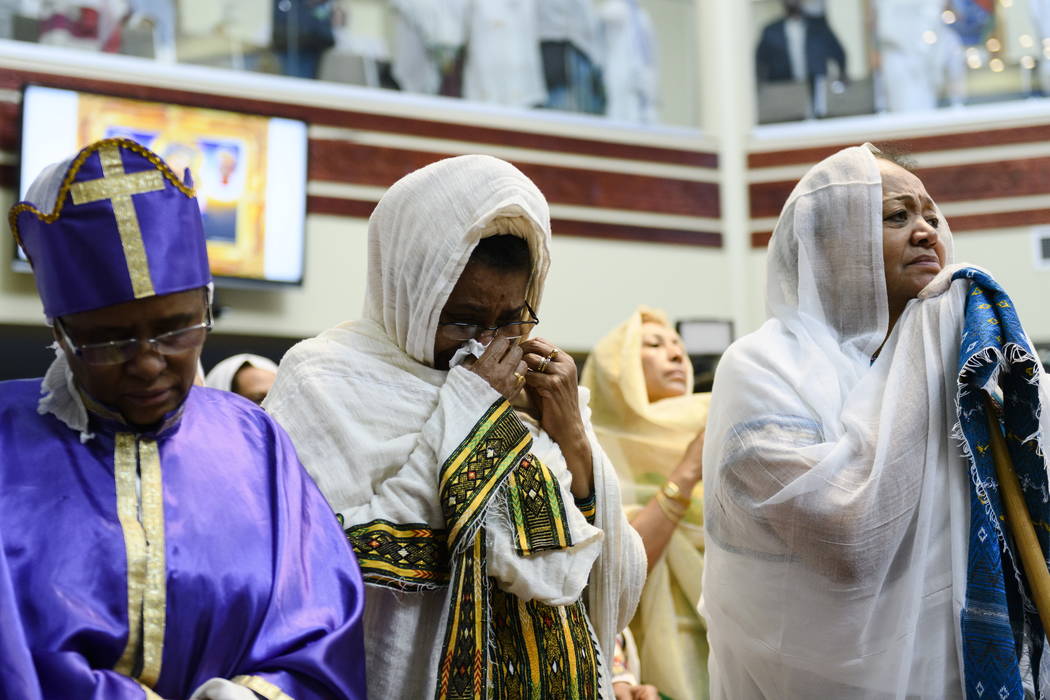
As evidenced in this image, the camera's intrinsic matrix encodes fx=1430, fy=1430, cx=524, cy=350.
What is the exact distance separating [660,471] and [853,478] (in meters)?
1.64

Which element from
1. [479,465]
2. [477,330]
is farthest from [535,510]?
[477,330]

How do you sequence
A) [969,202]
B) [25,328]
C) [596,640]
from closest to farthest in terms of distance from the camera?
[596,640], [25,328], [969,202]

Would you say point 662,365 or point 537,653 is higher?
point 662,365

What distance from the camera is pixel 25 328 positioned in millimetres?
6895

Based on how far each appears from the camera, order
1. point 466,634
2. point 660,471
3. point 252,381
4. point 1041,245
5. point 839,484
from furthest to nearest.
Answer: point 1041,245
point 252,381
point 660,471
point 839,484
point 466,634

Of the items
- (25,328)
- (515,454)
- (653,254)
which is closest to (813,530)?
(515,454)

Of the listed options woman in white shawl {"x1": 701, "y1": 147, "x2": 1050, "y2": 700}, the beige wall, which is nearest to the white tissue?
woman in white shawl {"x1": 701, "y1": 147, "x2": 1050, "y2": 700}

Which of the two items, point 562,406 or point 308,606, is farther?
point 562,406

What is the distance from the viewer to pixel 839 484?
8.59 ft

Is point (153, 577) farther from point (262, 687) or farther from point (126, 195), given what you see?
point (126, 195)

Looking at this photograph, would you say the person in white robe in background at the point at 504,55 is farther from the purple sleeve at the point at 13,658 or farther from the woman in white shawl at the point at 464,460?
the purple sleeve at the point at 13,658

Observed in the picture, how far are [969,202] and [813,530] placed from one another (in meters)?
6.07

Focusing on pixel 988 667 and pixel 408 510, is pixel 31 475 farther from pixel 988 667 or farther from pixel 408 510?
pixel 988 667

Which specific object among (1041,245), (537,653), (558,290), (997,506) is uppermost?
(1041,245)
